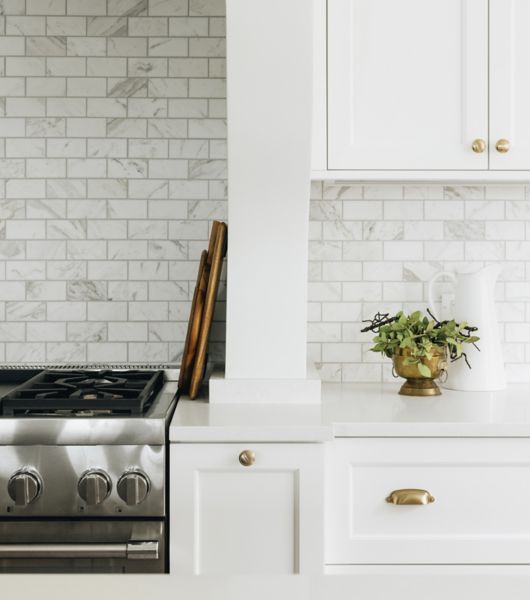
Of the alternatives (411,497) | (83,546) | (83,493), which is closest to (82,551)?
(83,546)

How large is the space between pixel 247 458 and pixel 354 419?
32cm

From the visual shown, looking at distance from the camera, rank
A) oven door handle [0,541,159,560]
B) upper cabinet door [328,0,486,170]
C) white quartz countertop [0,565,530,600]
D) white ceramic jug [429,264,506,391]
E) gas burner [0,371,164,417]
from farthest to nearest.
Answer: white ceramic jug [429,264,506,391] → upper cabinet door [328,0,486,170] → gas burner [0,371,164,417] → oven door handle [0,541,159,560] → white quartz countertop [0,565,530,600]

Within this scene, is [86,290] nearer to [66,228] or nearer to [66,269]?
[66,269]

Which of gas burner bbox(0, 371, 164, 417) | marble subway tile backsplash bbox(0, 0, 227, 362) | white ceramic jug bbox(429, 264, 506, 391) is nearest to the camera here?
gas burner bbox(0, 371, 164, 417)

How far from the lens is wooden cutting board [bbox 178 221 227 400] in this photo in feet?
6.83

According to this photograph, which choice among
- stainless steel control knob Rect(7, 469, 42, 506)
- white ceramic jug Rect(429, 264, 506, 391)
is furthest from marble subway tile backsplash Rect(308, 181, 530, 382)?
stainless steel control knob Rect(7, 469, 42, 506)

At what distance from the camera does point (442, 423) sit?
1.80m

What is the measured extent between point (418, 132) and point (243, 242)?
2.05ft

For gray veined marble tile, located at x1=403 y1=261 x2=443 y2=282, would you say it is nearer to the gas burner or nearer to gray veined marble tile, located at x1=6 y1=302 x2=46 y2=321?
the gas burner

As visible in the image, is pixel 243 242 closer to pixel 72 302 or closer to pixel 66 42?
pixel 72 302

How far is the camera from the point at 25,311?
242cm

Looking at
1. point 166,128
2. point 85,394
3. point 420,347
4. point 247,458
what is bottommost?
point 247,458

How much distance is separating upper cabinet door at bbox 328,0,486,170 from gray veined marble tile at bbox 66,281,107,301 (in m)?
0.93

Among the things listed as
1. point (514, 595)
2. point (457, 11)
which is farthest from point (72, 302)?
point (514, 595)
